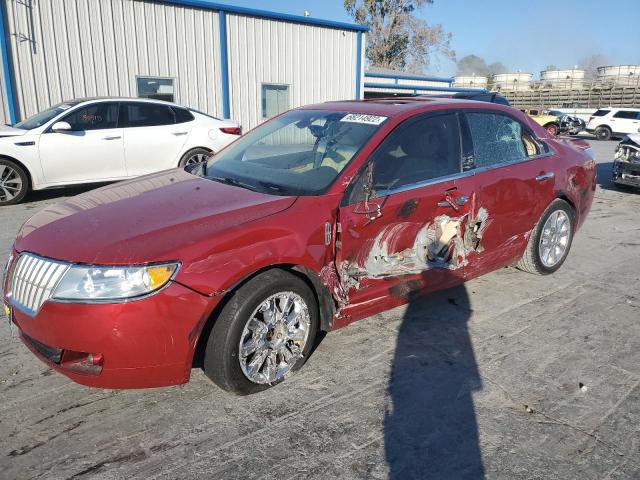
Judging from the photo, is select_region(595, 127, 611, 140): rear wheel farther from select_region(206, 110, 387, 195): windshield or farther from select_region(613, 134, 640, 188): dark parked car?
select_region(206, 110, 387, 195): windshield

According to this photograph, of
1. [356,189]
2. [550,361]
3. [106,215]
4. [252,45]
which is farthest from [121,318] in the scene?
[252,45]

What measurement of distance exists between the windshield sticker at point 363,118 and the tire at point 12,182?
241 inches

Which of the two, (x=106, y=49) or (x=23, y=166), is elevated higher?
(x=106, y=49)

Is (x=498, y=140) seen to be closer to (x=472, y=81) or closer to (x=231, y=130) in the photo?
(x=231, y=130)

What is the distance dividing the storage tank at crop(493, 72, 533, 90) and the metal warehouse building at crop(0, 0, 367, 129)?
3955 centimetres

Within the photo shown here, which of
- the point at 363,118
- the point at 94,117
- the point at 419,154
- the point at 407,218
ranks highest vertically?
the point at 363,118

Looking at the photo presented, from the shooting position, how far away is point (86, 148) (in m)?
8.15

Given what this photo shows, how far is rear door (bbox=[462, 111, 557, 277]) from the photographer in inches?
162

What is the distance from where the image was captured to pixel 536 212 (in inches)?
182

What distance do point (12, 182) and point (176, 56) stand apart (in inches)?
237

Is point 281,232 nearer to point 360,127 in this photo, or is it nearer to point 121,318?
point 121,318

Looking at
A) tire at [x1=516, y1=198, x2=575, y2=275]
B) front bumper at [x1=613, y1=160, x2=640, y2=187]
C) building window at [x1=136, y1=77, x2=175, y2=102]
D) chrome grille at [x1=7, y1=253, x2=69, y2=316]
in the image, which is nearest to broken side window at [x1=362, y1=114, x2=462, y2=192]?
tire at [x1=516, y1=198, x2=575, y2=275]

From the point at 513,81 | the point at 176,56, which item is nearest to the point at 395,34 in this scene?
the point at 513,81

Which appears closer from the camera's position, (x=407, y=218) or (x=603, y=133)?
(x=407, y=218)
